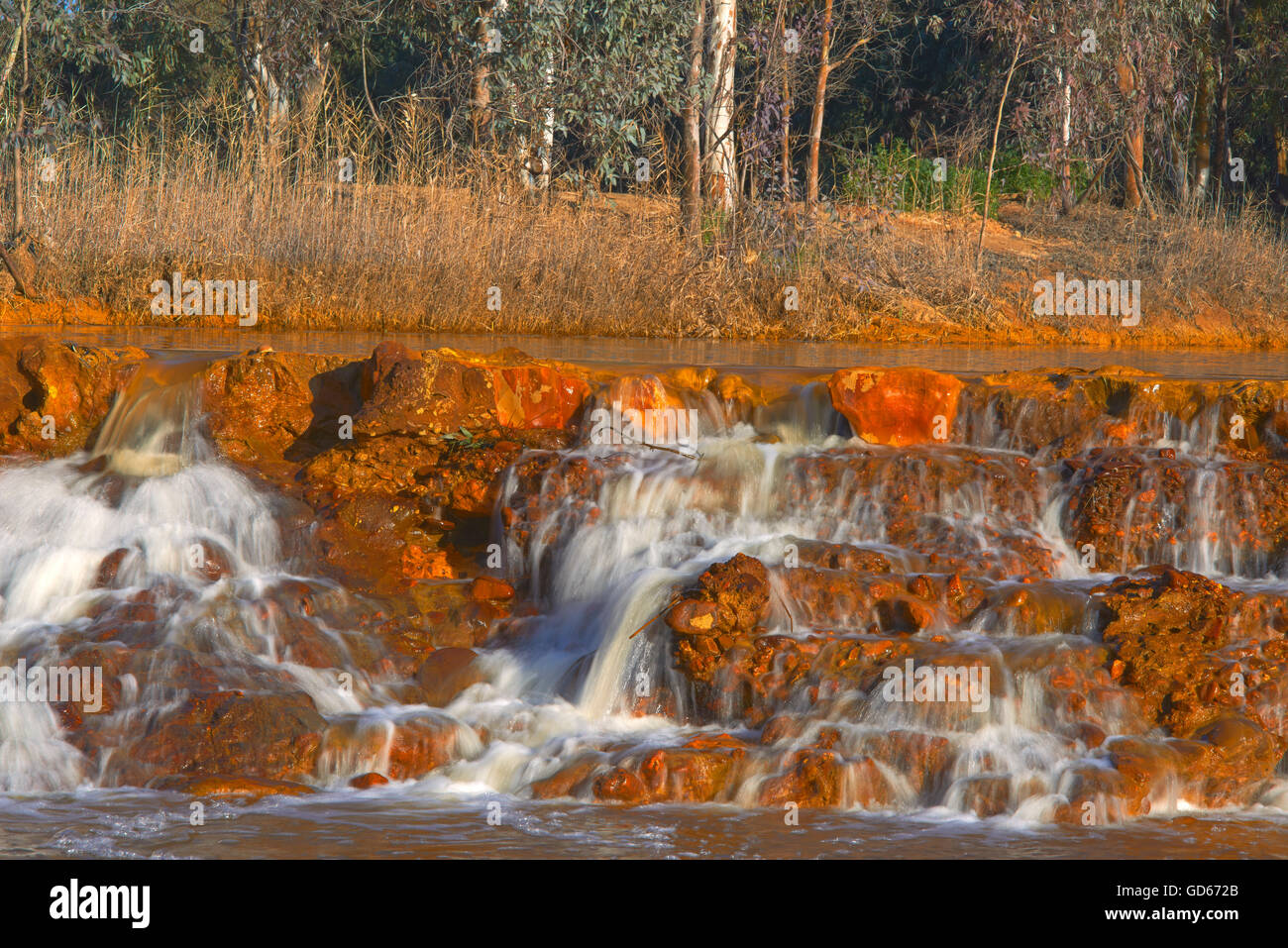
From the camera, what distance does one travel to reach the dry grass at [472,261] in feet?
36.5

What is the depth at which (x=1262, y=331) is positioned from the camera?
47.4 ft

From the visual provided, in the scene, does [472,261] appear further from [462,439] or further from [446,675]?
[446,675]

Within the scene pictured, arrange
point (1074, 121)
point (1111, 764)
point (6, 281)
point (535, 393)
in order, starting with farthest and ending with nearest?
point (1074, 121) < point (6, 281) < point (535, 393) < point (1111, 764)

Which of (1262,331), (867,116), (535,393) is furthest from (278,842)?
(867,116)

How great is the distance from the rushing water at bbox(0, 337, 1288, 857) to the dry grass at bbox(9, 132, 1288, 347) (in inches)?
184

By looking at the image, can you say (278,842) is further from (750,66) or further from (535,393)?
(750,66)

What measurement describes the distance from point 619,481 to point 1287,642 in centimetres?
273

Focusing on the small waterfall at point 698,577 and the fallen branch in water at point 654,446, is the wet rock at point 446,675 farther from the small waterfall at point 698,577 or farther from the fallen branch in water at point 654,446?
the fallen branch in water at point 654,446

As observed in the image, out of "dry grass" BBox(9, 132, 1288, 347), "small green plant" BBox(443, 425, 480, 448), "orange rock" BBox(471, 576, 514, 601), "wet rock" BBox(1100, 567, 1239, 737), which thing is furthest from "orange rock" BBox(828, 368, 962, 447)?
"dry grass" BBox(9, 132, 1288, 347)

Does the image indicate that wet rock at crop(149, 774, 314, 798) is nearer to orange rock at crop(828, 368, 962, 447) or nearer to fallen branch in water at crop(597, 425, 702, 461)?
fallen branch in water at crop(597, 425, 702, 461)

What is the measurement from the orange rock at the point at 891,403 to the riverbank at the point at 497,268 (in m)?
4.99

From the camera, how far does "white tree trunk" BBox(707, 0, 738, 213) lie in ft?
46.0

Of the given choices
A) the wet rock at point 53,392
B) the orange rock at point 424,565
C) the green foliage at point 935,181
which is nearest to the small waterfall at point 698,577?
the wet rock at point 53,392

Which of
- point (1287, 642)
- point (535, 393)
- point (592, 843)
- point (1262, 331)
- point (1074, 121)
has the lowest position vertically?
point (592, 843)
